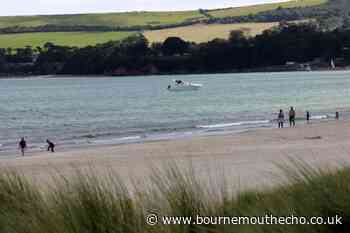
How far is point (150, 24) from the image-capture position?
197125 mm

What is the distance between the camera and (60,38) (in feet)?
602

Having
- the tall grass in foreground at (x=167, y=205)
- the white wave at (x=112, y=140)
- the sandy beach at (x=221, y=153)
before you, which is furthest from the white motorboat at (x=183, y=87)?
the tall grass in foreground at (x=167, y=205)

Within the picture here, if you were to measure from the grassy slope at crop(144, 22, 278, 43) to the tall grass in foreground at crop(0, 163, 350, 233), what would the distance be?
→ 168 metres

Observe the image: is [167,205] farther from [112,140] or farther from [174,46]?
[174,46]

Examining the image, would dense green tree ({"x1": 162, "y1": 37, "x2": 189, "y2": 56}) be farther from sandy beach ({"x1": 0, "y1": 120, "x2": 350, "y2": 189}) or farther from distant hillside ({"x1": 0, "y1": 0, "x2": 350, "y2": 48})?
sandy beach ({"x1": 0, "y1": 120, "x2": 350, "y2": 189})

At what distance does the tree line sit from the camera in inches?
Answer: 6742

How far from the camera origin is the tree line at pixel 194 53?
17125 centimetres

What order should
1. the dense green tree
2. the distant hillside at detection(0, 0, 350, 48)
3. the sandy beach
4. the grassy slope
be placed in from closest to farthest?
1. the sandy beach
2. the dense green tree
3. the grassy slope
4. the distant hillside at detection(0, 0, 350, 48)

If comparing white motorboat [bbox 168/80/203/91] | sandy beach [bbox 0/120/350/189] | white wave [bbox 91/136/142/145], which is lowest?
white motorboat [bbox 168/80/203/91]

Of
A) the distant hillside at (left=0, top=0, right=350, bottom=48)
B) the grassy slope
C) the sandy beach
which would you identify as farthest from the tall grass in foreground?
the distant hillside at (left=0, top=0, right=350, bottom=48)

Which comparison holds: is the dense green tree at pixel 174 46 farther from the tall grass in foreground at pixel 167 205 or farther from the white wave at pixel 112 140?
the tall grass in foreground at pixel 167 205

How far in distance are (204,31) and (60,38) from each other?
30683 millimetres

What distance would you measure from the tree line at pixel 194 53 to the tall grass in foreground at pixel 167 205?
16003 centimetres

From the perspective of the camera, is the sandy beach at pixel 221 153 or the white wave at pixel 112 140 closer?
the sandy beach at pixel 221 153
